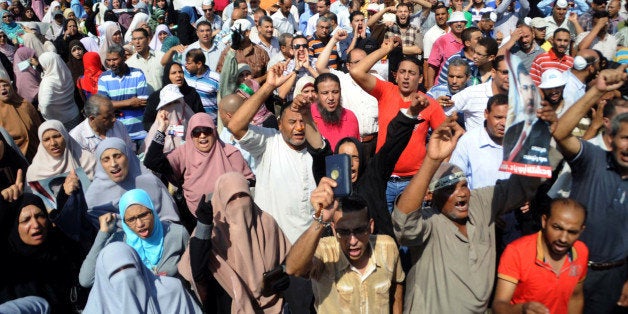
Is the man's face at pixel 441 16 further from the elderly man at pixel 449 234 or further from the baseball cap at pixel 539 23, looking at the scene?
the elderly man at pixel 449 234

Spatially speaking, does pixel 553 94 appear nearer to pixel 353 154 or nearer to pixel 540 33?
pixel 353 154

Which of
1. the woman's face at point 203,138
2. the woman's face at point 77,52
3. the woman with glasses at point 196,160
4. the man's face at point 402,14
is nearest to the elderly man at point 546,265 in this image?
the woman with glasses at point 196,160

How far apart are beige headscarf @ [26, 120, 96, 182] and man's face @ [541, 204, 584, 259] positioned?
4.01 metres

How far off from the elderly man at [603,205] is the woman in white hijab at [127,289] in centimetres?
234

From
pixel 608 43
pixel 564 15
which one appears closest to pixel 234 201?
pixel 608 43

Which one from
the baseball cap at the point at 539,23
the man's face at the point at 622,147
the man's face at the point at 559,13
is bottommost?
the man's face at the point at 622,147

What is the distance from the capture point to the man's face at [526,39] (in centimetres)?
801

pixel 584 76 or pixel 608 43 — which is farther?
pixel 608 43

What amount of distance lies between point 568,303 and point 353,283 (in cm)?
119

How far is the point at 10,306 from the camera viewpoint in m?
3.75

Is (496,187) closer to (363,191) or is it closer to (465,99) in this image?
(363,191)

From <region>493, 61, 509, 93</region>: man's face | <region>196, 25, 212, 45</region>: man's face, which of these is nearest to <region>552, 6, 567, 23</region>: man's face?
<region>493, 61, 509, 93</region>: man's face

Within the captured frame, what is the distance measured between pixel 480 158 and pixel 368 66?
4.15ft

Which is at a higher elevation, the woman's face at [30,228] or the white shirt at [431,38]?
the white shirt at [431,38]
